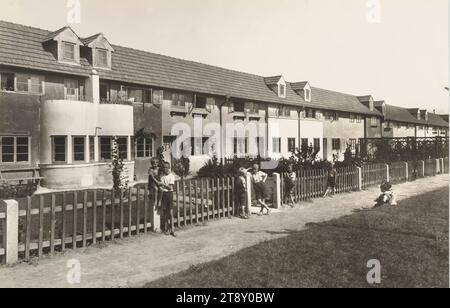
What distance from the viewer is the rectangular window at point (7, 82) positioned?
17984mm

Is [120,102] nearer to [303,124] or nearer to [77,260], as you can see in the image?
[77,260]

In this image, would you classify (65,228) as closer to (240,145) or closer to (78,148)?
(78,148)

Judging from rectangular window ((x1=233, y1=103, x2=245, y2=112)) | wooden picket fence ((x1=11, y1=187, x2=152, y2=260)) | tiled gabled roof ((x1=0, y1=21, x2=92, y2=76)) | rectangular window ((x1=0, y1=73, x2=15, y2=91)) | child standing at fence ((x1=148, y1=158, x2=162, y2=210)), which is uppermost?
tiled gabled roof ((x1=0, y1=21, x2=92, y2=76))

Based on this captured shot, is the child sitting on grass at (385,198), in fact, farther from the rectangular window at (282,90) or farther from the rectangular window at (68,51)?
the rectangular window at (282,90)

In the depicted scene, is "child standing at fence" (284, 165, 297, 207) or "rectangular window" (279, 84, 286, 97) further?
"rectangular window" (279, 84, 286, 97)

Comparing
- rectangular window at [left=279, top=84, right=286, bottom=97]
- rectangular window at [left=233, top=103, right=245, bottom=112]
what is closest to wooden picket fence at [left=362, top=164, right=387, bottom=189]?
rectangular window at [left=233, top=103, right=245, bottom=112]

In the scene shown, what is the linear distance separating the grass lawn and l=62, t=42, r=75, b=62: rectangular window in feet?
53.7

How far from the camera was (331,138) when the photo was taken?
4097cm

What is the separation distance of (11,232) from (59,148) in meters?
13.4

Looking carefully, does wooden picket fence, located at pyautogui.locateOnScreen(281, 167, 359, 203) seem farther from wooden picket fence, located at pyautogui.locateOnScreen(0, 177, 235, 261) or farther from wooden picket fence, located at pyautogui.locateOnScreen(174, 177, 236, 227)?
wooden picket fence, located at pyautogui.locateOnScreen(0, 177, 235, 261)

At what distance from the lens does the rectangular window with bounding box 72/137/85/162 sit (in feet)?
65.1
